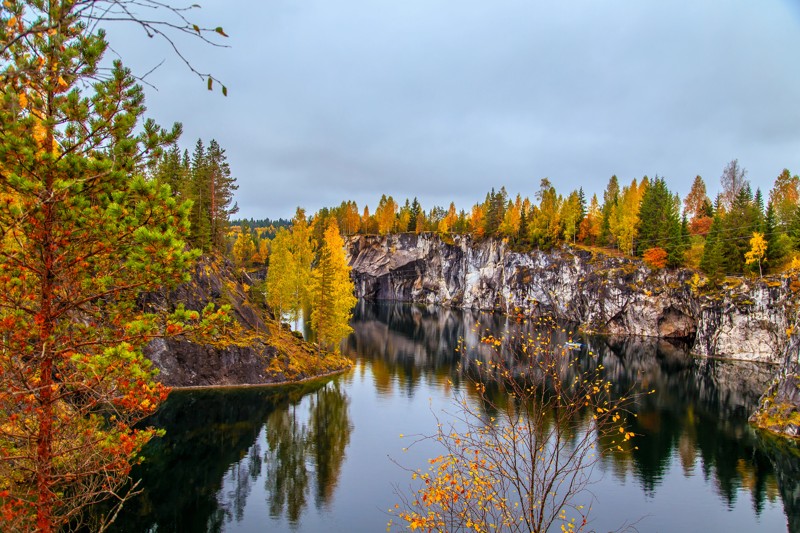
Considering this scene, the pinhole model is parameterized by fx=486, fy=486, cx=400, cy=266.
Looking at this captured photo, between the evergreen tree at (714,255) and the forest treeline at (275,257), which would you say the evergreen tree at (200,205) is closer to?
the forest treeline at (275,257)

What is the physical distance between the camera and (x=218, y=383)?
138 ft

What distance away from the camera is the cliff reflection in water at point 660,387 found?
29047 millimetres

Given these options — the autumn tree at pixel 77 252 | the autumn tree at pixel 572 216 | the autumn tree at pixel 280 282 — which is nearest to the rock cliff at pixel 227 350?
the autumn tree at pixel 280 282

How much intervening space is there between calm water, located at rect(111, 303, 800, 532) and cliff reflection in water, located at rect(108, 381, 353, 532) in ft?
0.27

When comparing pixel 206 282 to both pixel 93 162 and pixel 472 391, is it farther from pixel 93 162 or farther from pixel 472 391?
pixel 93 162

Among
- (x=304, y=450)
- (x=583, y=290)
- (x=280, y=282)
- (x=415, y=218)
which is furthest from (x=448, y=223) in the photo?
(x=304, y=450)

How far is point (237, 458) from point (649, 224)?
75815 millimetres

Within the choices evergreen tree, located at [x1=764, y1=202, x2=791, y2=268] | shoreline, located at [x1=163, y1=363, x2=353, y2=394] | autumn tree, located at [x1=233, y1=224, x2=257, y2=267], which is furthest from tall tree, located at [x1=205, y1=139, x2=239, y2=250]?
evergreen tree, located at [x1=764, y1=202, x2=791, y2=268]

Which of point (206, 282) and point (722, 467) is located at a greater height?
point (206, 282)

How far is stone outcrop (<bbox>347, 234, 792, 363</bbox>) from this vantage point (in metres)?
61.0

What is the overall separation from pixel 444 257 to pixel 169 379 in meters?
93.4

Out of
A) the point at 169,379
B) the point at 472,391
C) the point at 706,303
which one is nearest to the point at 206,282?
the point at 169,379

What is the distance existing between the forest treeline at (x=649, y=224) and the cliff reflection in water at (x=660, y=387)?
15.0m

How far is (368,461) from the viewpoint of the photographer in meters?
29.2
